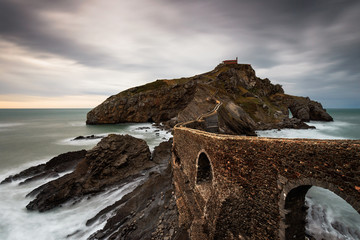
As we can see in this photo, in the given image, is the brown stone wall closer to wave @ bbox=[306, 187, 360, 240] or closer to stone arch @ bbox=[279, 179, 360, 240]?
stone arch @ bbox=[279, 179, 360, 240]

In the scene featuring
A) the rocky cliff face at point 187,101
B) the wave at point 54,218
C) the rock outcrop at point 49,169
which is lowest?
the wave at point 54,218

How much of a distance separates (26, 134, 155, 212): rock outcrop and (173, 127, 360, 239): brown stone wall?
12.8 meters

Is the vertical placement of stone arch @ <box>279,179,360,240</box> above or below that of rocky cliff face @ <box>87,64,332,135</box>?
below

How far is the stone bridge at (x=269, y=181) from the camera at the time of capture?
4.80m

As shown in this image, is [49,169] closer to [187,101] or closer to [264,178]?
[264,178]

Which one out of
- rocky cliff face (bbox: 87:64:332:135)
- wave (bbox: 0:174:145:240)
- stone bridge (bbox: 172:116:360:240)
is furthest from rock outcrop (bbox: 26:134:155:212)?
rocky cliff face (bbox: 87:64:332:135)

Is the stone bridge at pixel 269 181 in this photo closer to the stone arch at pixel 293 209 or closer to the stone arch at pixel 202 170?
the stone arch at pixel 293 209

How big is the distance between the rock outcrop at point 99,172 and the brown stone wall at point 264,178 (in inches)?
504

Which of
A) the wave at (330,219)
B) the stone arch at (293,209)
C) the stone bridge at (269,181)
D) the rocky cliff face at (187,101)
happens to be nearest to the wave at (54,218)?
the stone bridge at (269,181)

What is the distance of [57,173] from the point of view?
21078 millimetres

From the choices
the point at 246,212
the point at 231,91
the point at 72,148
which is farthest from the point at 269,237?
the point at 231,91

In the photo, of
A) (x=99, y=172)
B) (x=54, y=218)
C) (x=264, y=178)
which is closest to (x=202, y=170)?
(x=264, y=178)

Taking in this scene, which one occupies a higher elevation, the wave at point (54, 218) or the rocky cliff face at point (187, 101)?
the rocky cliff face at point (187, 101)

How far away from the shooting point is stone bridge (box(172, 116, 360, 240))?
189 inches
